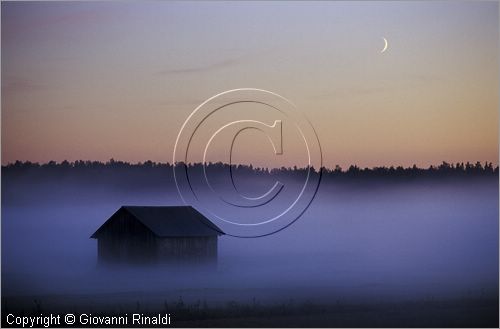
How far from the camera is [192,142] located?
7.95 meters

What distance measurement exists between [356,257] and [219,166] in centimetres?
145

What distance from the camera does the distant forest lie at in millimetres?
7941

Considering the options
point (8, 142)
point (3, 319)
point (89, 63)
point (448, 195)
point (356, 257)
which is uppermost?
point (89, 63)

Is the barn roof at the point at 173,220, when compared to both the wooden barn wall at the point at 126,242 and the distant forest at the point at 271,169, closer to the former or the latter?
the wooden barn wall at the point at 126,242

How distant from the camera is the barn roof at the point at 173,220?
7941mm

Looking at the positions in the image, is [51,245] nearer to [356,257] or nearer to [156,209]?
[156,209]

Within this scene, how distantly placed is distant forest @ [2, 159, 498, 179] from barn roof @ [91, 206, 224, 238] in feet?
1.12

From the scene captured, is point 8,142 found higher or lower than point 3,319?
higher

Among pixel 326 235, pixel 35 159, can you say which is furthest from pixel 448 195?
pixel 35 159

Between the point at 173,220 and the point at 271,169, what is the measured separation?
3.17ft

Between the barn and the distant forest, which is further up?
the distant forest

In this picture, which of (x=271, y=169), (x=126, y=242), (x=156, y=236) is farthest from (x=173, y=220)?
(x=271, y=169)

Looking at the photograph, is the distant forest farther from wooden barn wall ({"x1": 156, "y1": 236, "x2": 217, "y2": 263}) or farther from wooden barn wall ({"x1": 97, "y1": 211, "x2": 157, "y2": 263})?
wooden barn wall ({"x1": 156, "y1": 236, "x2": 217, "y2": 263})

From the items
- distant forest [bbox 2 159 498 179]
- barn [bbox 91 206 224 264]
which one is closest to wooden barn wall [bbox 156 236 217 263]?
barn [bbox 91 206 224 264]
